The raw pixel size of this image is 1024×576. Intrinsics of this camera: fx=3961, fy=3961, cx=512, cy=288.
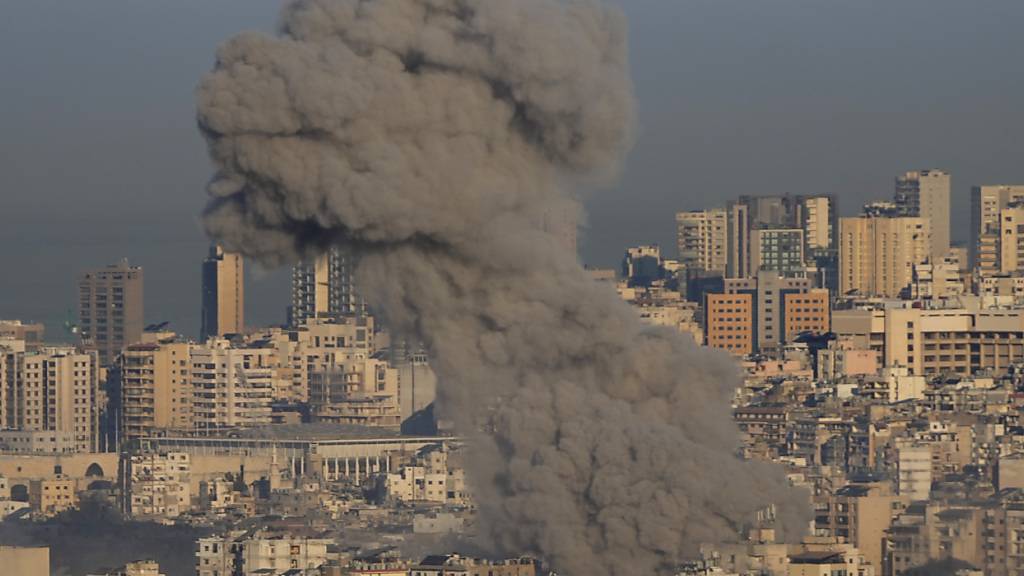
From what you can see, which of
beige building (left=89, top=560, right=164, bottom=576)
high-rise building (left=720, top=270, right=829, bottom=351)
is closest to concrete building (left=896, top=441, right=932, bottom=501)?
beige building (left=89, top=560, right=164, bottom=576)

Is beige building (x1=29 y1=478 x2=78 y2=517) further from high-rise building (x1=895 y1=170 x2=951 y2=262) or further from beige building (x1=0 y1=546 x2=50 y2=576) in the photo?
high-rise building (x1=895 y1=170 x2=951 y2=262)

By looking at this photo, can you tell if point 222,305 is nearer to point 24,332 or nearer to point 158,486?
point 24,332

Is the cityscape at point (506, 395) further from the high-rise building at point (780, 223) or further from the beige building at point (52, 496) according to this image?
the high-rise building at point (780, 223)

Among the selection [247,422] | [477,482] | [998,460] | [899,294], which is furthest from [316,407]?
[477,482]

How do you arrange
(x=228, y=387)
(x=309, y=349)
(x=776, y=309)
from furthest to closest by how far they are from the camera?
(x=309, y=349)
(x=776, y=309)
(x=228, y=387)

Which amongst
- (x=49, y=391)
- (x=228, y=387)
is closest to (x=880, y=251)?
(x=228, y=387)

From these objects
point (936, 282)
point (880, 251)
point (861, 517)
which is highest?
point (880, 251)

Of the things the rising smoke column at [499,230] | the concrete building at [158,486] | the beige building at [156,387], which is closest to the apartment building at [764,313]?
the beige building at [156,387]
